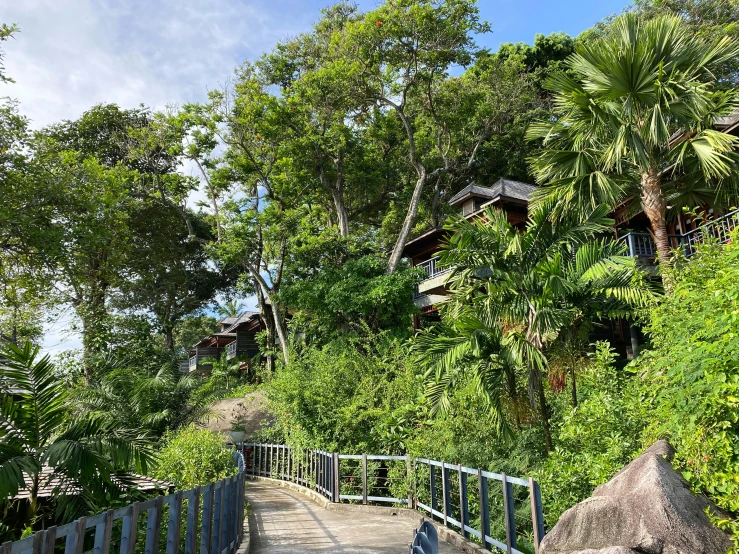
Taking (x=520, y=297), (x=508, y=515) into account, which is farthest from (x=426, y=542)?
(x=520, y=297)

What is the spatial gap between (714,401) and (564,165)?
8.07m

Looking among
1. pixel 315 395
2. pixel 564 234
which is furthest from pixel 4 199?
pixel 564 234

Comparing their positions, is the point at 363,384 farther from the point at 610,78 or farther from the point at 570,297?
the point at 610,78

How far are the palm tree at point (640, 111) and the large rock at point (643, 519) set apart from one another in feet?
19.5

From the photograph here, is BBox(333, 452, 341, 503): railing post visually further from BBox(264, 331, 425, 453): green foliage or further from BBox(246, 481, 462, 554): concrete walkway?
BBox(264, 331, 425, 453): green foliage

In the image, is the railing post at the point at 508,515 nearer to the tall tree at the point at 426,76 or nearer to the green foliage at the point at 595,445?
the green foliage at the point at 595,445

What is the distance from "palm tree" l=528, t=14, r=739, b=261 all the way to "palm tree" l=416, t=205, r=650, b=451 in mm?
1415

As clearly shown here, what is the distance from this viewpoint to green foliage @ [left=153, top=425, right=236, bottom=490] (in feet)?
34.1

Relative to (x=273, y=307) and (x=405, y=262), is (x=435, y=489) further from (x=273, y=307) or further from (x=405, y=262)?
(x=405, y=262)

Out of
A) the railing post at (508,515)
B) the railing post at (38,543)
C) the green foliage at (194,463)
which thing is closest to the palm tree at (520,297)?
the railing post at (508,515)

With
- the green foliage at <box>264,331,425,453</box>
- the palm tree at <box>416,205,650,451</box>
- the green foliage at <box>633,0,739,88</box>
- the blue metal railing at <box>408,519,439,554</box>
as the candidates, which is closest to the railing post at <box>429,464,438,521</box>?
the palm tree at <box>416,205,650,451</box>

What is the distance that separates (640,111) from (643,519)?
850cm

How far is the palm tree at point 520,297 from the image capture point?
8773mm

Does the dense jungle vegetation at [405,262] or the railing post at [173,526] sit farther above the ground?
the dense jungle vegetation at [405,262]
